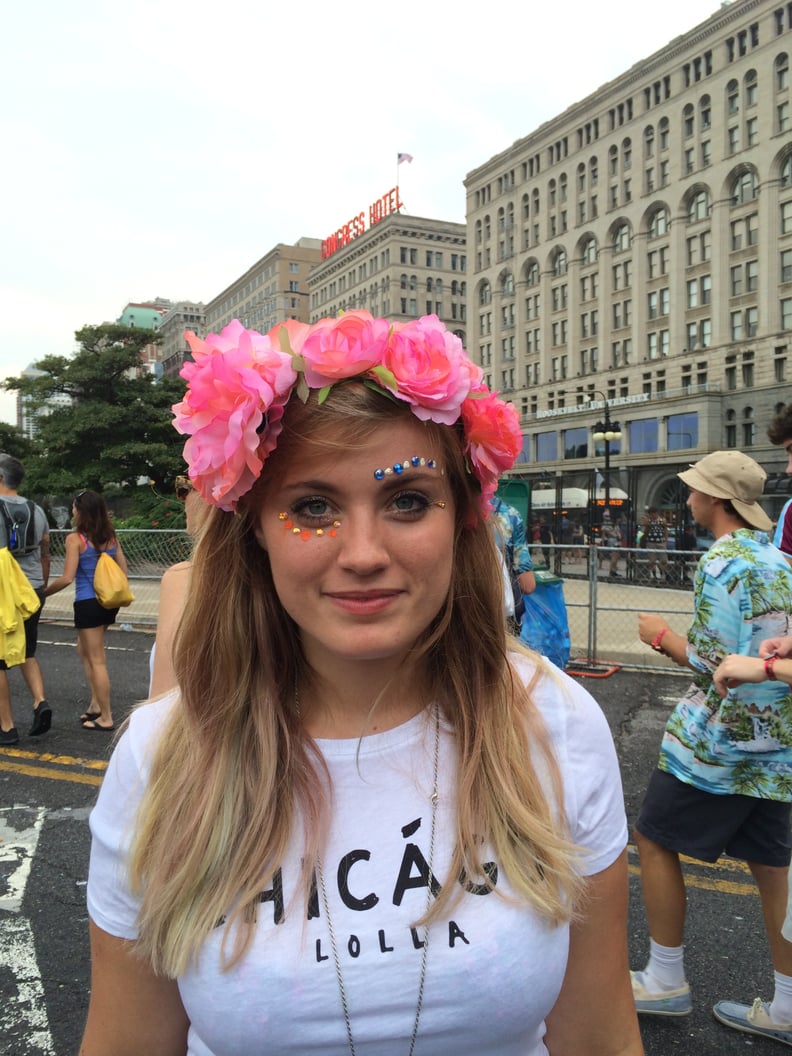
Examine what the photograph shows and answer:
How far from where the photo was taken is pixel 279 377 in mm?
1296

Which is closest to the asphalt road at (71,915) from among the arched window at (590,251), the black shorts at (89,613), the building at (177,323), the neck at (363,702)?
the black shorts at (89,613)

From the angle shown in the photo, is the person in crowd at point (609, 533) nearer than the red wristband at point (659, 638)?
No

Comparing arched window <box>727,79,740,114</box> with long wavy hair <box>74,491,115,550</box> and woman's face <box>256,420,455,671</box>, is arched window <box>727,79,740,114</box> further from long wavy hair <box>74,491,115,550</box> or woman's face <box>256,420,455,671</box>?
woman's face <box>256,420,455,671</box>

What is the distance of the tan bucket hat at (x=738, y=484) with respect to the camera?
3.07m

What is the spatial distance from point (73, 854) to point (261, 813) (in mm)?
3365

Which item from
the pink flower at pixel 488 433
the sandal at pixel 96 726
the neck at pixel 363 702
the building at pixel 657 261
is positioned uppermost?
the building at pixel 657 261

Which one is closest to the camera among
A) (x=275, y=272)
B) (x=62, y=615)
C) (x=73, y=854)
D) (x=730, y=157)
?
(x=73, y=854)

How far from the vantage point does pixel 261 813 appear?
1335 mm

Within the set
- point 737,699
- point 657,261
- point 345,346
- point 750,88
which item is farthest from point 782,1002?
point 750,88

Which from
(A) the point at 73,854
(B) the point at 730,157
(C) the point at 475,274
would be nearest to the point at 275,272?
(C) the point at 475,274

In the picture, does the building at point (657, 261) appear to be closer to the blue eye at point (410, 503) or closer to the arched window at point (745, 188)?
the arched window at point (745, 188)

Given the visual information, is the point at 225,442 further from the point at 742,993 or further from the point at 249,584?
the point at 742,993

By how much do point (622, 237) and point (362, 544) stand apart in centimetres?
7181

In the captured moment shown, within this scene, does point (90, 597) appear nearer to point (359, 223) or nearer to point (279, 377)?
point (279, 377)
